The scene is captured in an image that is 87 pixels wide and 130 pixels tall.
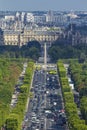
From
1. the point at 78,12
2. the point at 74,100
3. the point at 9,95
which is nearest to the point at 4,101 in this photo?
the point at 9,95

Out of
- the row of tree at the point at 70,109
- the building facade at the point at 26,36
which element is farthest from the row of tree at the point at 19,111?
the building facade at the point at 26,36

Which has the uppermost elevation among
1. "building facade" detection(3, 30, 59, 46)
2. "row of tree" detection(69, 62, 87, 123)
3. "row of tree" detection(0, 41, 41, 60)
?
"row of tree" detection(69, 62, 87, 123)

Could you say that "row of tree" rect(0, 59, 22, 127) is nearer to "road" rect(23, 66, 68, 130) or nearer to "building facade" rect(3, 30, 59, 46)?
"road" rect(23, 66, 68, 130)

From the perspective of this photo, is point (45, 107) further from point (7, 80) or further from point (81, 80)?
point (81, 80)

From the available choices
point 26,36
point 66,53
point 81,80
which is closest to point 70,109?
point 81,80

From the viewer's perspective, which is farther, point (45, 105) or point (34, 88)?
point (34, 88)

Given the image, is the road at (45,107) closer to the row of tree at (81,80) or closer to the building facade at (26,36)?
the row of tree at (81,80)

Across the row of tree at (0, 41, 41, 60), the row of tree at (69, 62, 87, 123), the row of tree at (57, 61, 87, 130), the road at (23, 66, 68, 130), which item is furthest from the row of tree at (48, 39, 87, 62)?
the row of tree at (57, 61, 87, 130)

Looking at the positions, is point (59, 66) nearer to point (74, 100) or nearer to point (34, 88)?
point (34, 88)

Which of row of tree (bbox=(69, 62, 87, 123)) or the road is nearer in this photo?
the road
